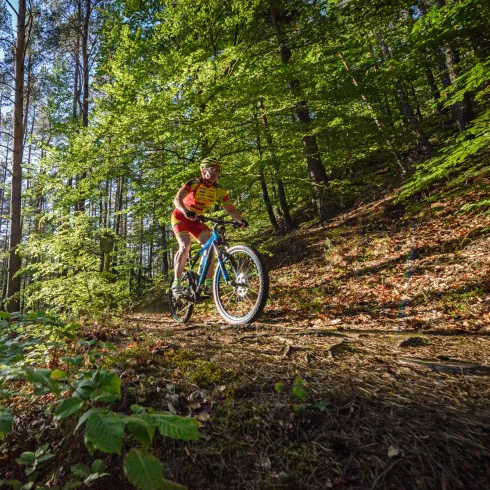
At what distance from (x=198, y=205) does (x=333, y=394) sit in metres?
3.82

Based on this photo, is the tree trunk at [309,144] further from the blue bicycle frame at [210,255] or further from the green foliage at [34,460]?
the green foliage at [34,460]

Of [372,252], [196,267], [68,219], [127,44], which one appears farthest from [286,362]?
[127,44]

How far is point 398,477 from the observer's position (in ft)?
4.35

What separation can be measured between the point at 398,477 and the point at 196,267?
460 centimetres

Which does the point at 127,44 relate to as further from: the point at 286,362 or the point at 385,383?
the point at 385,383

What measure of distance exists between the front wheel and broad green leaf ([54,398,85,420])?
2845 mm

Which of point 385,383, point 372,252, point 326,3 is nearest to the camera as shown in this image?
point 385,383

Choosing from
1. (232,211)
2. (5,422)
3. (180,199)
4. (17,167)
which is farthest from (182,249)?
(17,167)

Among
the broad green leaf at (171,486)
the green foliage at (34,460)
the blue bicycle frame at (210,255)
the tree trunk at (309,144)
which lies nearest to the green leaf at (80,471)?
the green foliage at (34,460)

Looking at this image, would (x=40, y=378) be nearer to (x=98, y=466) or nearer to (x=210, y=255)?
(x=98, y=466)

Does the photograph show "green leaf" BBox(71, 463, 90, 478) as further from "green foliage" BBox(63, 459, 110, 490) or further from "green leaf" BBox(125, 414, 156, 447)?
"green leaf" BBox(125, 414, 156, 447)

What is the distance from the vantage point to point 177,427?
1108 millimetres

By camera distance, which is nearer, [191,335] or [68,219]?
[191,335]

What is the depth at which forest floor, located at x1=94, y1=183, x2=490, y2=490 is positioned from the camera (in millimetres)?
1421
